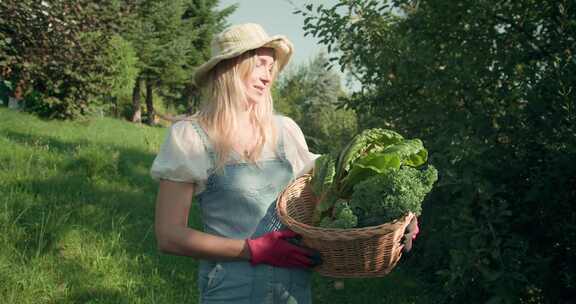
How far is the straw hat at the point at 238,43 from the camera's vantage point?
7.63 ft

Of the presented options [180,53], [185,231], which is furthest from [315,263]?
[180,53]

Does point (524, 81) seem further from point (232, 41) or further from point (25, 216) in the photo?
point (25, 216)

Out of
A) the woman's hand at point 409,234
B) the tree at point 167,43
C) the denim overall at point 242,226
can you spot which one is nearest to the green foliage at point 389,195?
the woman's hand at point 409,234

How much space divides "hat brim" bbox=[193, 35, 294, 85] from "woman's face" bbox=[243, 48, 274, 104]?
0.05 metres

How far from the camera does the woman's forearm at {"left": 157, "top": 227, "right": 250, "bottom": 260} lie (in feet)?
6.90

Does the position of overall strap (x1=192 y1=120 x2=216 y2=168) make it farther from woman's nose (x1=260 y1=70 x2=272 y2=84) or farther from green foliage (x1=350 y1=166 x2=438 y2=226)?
green foliage (x1=350 y1=166 x2=438 y2=226)

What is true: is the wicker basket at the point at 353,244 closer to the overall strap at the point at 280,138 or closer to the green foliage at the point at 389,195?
the green foliage at the point at 389,195

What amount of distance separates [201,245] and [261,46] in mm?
1030

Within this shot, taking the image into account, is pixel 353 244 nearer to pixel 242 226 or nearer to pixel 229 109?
pixel 242 226

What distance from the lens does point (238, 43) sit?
7.68ft

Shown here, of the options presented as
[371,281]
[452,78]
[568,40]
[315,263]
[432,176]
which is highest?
[568,40]

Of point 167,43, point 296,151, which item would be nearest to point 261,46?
point 296,151

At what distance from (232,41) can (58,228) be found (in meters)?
3.85

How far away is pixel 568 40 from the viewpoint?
12.8 feet
